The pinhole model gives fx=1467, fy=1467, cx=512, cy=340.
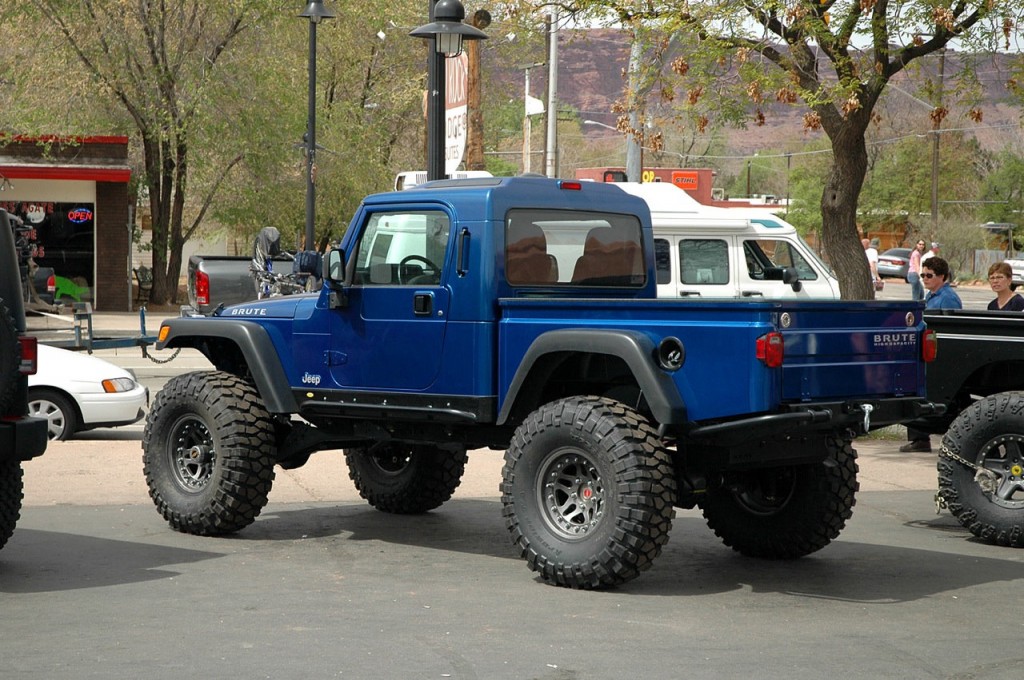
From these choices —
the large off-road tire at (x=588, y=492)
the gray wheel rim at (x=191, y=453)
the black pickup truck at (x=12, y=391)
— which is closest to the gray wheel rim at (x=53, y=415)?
the gray wheel rim at (x=191, y=453)

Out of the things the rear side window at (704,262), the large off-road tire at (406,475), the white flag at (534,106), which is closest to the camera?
the large off-road tire at (406,475)

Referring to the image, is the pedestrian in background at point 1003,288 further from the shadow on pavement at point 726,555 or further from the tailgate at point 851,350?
the tailgate at point 851,350

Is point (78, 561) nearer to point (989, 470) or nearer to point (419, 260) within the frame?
point (419, 260)

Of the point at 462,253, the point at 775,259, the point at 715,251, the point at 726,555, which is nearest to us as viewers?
the point at 462,253

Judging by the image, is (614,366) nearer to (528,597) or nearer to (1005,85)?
(528,597)

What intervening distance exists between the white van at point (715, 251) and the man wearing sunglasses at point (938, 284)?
3546 mm

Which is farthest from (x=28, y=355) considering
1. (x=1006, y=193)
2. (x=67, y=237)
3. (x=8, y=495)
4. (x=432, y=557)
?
(x=1006, y=193)

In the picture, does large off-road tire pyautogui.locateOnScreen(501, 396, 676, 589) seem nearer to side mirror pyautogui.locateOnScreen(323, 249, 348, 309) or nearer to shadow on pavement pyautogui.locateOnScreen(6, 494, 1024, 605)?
shadow on pavement pyautogui.locateOnScreen(6, 494, 1024, 605)

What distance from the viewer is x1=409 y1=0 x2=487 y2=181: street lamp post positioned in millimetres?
14000

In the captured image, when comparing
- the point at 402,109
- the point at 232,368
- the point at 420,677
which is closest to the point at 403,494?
the point at 232,368

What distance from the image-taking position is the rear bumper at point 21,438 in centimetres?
768

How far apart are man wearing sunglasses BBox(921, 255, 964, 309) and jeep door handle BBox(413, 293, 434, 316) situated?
5918 millimetres

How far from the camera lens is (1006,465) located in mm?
9320

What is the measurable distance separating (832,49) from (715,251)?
3.39m
